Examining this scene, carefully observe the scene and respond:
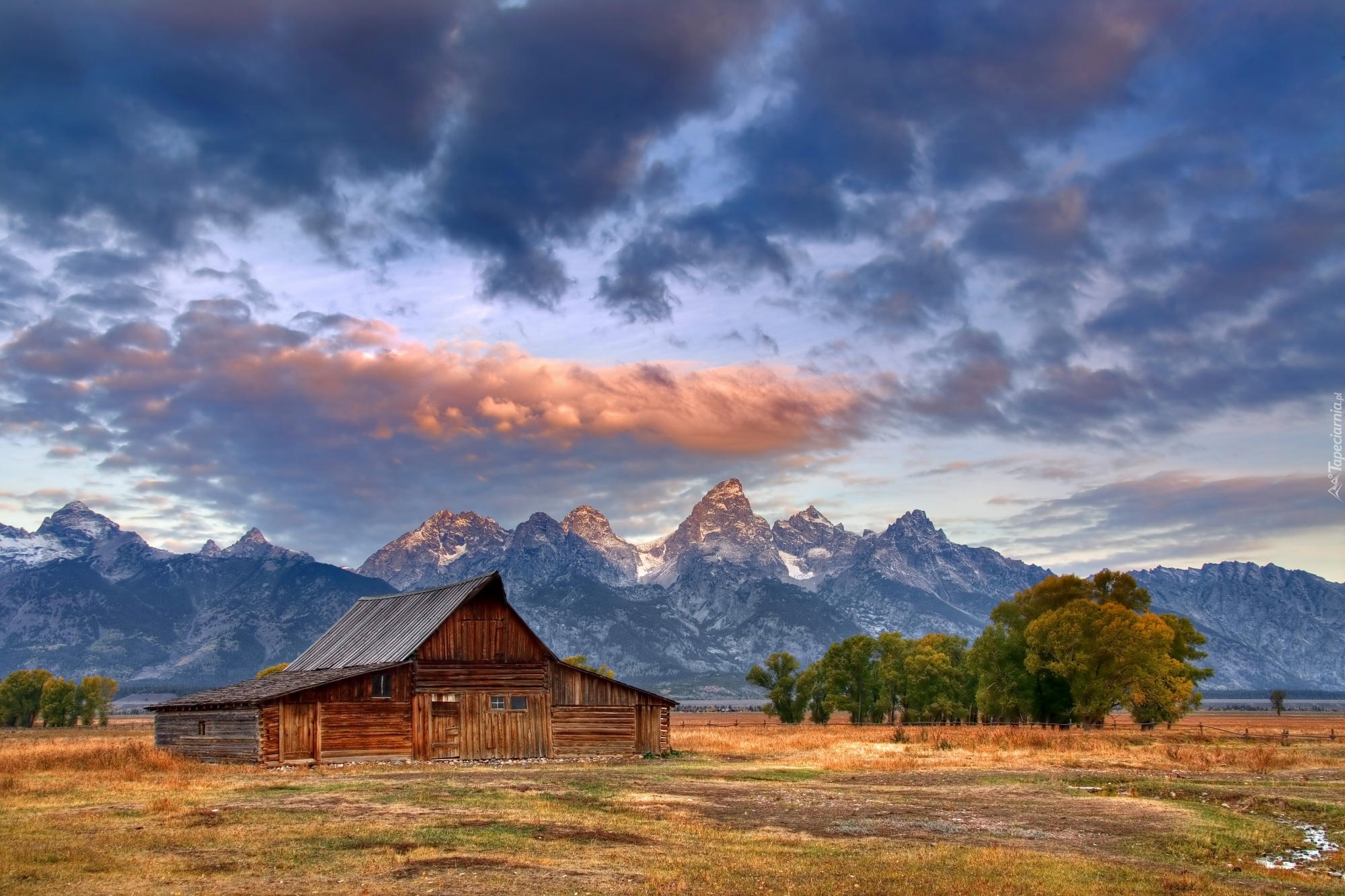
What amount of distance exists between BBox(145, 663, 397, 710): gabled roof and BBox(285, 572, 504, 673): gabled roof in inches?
52.9

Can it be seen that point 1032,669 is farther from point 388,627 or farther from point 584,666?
point 584,666

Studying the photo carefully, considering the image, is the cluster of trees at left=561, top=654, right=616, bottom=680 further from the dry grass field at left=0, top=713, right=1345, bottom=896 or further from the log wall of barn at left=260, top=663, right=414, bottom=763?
the dry grass field at left=0, top=713, right=1345, bottom=896

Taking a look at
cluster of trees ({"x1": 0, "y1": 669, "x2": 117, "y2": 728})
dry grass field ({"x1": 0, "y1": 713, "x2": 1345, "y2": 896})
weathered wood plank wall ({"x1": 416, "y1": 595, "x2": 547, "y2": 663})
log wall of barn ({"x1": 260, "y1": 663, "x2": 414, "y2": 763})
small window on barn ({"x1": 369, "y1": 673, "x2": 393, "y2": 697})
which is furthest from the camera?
cluster of trees ({"x1": 0, "y1": 669, "x2": 117, "y2": 728})

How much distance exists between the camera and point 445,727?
50.8 meters

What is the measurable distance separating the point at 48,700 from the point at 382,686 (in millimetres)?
73120

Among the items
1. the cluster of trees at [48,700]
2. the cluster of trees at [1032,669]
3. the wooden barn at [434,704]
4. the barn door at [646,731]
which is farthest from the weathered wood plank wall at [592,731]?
the cluster of trees at [48,700]

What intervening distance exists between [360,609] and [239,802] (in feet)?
123

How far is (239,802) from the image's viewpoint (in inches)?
1121

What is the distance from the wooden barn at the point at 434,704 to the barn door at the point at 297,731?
41 mm

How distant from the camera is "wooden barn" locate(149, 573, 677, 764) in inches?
1836

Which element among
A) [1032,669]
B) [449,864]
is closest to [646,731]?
[1032,669]

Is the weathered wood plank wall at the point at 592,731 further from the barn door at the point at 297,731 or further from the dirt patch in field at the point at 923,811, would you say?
the dirt patch in field at the point at 923,811

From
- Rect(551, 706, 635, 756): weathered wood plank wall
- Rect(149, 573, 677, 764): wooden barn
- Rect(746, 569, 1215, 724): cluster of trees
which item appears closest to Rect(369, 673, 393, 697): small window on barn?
Rect(149, 573, 677, 764): wooden barn

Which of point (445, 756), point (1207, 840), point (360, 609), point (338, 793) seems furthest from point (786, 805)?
point (360, 609)
